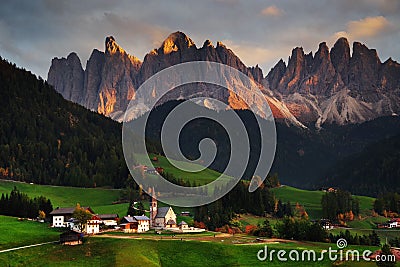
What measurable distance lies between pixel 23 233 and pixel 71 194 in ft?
234

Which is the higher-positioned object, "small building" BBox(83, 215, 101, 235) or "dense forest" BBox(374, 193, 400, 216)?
"dense forest" BBox(374, 193, 400, 216)

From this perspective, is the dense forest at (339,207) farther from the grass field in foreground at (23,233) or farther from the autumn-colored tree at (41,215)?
the grass field in foreground at (23,233)

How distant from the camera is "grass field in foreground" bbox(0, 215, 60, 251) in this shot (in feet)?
260

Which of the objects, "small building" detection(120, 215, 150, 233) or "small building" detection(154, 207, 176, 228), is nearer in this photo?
"small building" detection(120, 215, 150, 233)

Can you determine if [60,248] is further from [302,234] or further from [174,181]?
[174,181]

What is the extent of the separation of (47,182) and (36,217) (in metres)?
66.3

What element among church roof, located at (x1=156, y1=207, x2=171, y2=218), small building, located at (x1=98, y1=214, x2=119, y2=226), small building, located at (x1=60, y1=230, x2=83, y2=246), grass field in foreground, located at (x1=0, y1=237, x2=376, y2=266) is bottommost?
grass field in foreground, located at (x1=0, y1=237, x2=376, y2=266)

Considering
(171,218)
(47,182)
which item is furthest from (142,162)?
(171,218)

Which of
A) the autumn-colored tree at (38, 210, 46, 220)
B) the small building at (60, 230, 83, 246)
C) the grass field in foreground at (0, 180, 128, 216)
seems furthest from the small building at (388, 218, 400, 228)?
the small building at (60, 230, 83, 246)

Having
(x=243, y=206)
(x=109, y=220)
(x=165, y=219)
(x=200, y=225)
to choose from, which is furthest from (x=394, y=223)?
(x=109, y=220)

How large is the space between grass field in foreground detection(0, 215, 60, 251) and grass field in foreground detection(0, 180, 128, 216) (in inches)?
1458

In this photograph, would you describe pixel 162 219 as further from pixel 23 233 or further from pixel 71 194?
pixel 71 194

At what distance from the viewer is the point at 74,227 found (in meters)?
92.9

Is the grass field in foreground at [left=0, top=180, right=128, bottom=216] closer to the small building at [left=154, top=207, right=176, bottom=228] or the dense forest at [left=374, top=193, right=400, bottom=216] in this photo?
the small building at [left=154, top=207, right=176, bottom=228]
